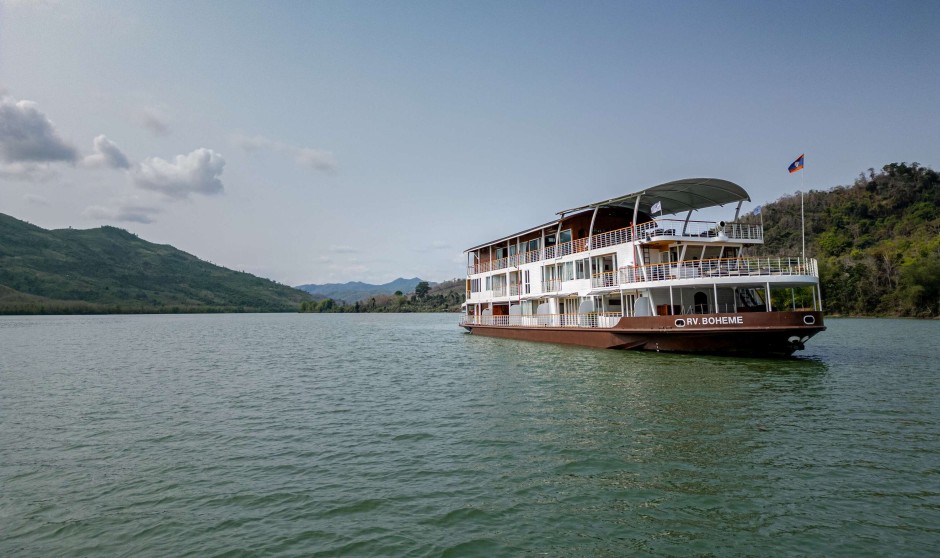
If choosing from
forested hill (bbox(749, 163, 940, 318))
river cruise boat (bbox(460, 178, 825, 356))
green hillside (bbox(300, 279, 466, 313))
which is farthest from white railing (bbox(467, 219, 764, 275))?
green hillside (bbox(300, 279, 466, 313))

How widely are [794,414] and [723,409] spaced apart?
1.64m

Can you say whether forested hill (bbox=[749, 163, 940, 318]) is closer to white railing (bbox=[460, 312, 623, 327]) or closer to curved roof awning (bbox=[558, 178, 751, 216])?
curved roof awning (bbox=[558, 178, 751, 216])

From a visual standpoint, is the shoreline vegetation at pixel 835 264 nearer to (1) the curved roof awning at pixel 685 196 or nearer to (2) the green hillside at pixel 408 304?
(2) the green hillside at pixel 408 304

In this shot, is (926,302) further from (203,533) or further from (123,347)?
(123,347)

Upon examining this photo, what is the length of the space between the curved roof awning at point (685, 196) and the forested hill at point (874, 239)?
52166 mm

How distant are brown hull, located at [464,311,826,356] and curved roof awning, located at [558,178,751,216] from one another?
7.14 meters

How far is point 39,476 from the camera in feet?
31.4

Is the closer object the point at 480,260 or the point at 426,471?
the point at 426,471

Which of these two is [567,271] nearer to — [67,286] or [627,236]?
[627,236]

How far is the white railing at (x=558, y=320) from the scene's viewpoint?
95.0 ft

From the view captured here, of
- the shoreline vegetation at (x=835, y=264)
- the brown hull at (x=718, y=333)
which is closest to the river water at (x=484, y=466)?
the brown hull at (x=718, y=333)

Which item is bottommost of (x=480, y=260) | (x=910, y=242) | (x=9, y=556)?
(x=9, y=556)

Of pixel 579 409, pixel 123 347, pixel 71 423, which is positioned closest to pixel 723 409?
pixel 579 409

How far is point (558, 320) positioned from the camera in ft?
110
